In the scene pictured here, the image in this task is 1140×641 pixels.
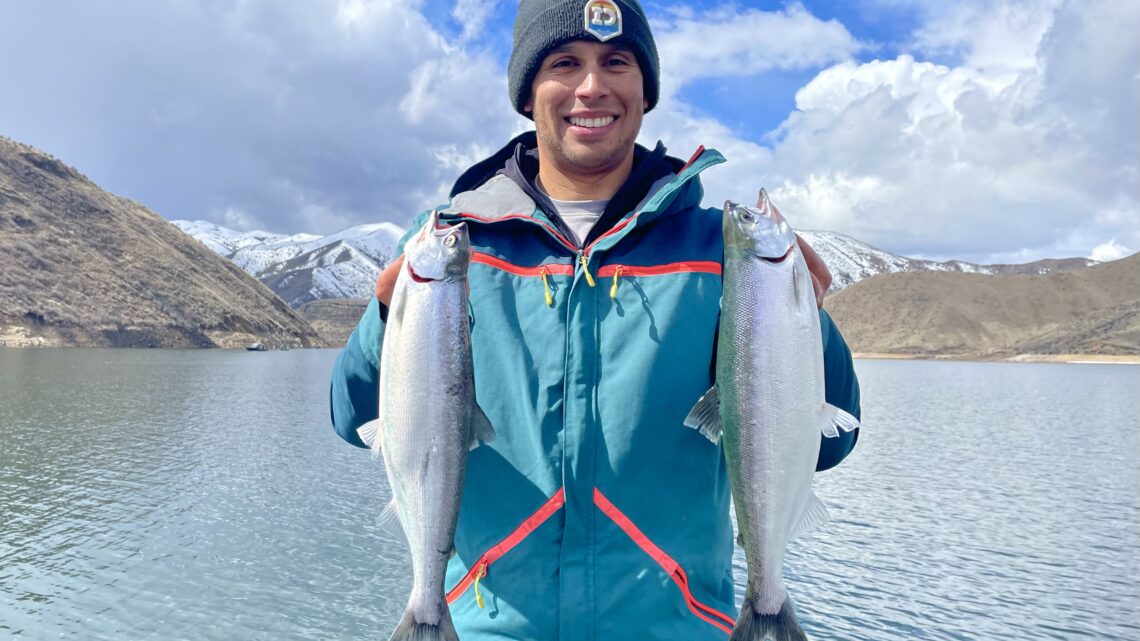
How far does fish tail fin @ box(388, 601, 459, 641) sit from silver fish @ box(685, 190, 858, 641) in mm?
1392

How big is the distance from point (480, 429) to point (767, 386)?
1.36m

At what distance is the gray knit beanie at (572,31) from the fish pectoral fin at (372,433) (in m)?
2.18

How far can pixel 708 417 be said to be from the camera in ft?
11.4

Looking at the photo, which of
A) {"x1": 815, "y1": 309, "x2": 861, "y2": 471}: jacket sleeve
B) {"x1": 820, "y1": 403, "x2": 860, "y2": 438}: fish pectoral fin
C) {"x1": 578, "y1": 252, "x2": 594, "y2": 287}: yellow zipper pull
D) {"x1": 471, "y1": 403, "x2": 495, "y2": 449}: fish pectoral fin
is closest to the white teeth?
{"x1": 578, "y1": 252, "x2": 594, "y2": 287}: yellow zipper pull

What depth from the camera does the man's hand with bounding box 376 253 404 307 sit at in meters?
3.95

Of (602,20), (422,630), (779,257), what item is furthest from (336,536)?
(779,257)

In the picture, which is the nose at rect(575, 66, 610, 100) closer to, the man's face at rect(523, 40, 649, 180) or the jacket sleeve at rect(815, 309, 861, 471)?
the man's face at rect(523, 40, 649, 180)

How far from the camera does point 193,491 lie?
23.5 metres

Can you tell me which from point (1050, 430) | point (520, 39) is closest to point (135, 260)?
point (1050, 430)

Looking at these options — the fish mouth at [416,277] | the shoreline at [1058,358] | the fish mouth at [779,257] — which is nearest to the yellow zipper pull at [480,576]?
the fish mouth at [416,277]

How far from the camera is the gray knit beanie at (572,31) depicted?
4.18 metres

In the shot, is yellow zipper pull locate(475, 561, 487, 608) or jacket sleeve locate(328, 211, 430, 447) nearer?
yellow zipper pull locate(475, 561, 487, 608)

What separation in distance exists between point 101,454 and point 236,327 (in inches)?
4862

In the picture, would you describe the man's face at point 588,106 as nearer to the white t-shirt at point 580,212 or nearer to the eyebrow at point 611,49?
the eyebrow at point 611,49
